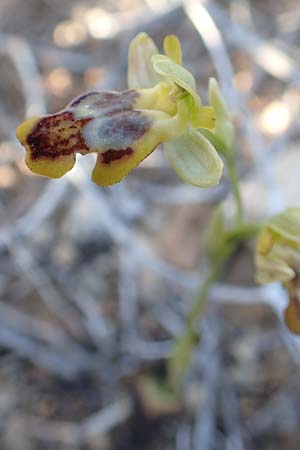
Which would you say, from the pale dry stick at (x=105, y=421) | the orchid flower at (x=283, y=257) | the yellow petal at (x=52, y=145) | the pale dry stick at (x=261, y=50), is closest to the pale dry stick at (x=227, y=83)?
the pale dry stick at (x=261, y=50)

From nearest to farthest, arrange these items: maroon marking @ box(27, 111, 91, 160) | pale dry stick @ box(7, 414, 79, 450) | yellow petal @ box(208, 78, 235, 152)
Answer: maroon marking @ box(27, 111, 91, 160) → yellow petal @ box(208, 78, 235, 152) → pale dry stick @ box(7, 414, 79, 450)

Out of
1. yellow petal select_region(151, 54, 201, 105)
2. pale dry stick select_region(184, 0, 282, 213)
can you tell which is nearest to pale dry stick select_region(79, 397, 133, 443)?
pale dry stick select_region(184, 0, 282, 213)

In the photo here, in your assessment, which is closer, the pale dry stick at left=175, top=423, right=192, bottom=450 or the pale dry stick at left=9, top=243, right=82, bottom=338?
the pale dry stick at left=175, top=423, right=192, bottom=450

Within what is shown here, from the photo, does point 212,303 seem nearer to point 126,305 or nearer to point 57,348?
point 126,305

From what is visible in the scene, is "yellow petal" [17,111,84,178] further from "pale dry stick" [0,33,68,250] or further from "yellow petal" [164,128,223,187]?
"pale dry stick" [0,33,68,250]

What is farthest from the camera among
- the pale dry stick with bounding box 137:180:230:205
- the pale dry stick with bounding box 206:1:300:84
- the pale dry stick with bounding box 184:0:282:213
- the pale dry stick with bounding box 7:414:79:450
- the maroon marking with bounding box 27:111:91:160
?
Answer: the pale dry stick with bounding box 137:180:230:205

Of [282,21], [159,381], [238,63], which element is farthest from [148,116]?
[282,21]

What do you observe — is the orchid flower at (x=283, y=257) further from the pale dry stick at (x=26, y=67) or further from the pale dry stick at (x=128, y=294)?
the pale dry stick at (x=26, y=67)
